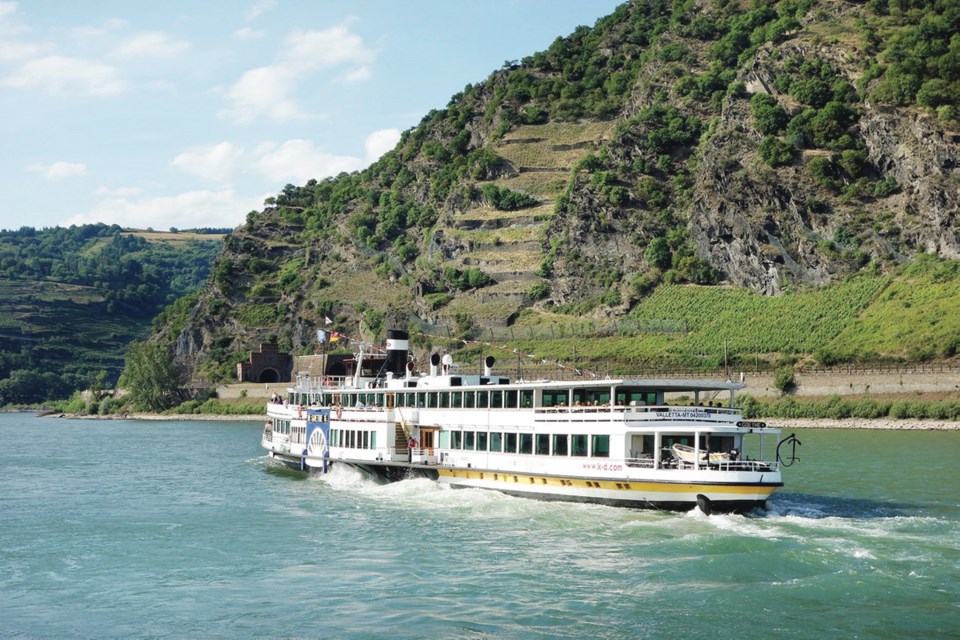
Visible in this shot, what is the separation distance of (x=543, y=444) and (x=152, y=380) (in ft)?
403

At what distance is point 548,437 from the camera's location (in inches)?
1686

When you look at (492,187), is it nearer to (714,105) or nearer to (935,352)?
(714,105)

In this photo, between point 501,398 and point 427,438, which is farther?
point 427,438

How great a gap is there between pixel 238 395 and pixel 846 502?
118 metres

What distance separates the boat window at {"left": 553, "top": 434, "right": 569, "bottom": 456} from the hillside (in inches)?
2322

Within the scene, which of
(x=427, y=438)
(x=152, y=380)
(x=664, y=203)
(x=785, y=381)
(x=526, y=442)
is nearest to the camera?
(x=526, y=442)

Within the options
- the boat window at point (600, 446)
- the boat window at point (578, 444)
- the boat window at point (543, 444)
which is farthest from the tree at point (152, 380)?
the boat window at point (600, 446)

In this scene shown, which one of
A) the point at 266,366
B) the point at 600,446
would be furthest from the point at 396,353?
the point at 266,366

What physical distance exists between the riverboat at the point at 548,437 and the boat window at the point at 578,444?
0.04 meters

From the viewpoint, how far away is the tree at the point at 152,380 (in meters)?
154

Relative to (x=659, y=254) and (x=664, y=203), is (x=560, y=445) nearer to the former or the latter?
(x=659, y=254)

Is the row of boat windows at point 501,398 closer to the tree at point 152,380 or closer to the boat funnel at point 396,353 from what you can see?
the boat funnel at point 396,353

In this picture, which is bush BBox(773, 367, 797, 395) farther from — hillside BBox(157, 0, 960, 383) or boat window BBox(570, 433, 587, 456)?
boat window BBox(570, 433, 587, 456)

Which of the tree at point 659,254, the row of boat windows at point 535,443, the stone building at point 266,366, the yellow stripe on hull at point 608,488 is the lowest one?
the yellow stripe on hull at point 608,488
